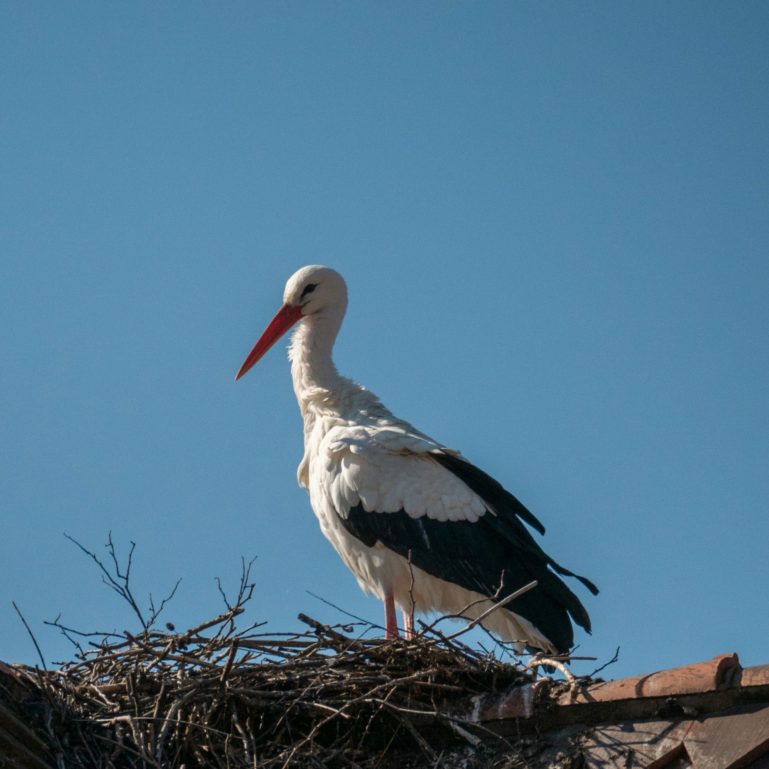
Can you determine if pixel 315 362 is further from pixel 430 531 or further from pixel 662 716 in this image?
pixel 662 716

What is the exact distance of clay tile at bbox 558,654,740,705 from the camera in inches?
161

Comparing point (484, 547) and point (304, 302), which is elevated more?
point (304, 302)

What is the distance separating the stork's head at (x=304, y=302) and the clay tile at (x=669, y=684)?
4228 mm

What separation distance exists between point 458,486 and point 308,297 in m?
1.80

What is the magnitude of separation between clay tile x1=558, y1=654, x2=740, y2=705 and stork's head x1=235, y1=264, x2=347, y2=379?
4228 millimetres

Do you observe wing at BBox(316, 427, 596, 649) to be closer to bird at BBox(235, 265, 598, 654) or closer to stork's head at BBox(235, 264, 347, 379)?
bird at BBox(235, 265, 598, 654)

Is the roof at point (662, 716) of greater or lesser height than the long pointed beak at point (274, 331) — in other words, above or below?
below

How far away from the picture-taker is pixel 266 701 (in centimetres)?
471

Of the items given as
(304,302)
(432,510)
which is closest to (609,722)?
(432,510)

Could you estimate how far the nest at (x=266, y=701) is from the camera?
440 centimetres

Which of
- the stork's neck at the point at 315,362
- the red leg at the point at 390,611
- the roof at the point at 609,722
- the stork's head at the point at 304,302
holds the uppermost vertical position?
the stork's head at the point at 304,302

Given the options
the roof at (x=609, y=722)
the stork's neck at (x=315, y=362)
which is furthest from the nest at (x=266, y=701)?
the stork's neck at (x=315, y=362)

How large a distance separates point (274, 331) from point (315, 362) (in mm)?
566

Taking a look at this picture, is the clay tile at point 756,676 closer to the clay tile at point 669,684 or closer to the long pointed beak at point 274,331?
the clay tile at point 669,684
